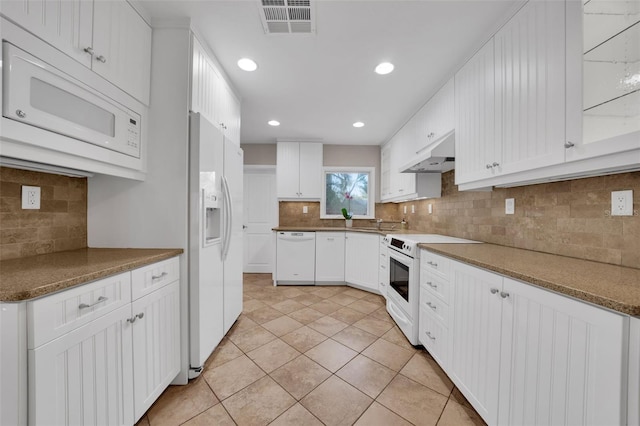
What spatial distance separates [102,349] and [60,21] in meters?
1.44

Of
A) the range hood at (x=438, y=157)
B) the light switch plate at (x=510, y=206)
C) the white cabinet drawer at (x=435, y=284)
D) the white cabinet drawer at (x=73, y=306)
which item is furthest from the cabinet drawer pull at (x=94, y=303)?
the light switch plate at (x=510, y=206)

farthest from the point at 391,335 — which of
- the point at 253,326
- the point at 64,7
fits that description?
the point at 64,7

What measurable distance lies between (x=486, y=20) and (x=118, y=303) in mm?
2632

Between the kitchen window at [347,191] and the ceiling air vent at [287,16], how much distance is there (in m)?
2.71

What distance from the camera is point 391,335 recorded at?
7.15 feet

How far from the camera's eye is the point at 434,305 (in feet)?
5.64

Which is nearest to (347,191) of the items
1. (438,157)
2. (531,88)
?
(438,157)

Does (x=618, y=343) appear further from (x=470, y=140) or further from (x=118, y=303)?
(x=118, y=303)

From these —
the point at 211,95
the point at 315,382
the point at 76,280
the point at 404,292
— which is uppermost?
the point at 211,95

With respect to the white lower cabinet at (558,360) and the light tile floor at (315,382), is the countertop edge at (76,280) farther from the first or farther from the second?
the white lower cabinet at (558,360)

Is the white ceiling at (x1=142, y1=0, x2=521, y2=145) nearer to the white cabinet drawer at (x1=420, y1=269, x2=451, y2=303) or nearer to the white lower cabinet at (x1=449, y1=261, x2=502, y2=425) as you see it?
the white lower cabinet at (x1=449, y1=261, x2=502, y2=425)

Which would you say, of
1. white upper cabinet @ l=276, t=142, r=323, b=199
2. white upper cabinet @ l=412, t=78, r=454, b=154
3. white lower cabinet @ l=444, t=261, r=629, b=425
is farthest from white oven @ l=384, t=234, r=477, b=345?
white upper cabinet @ l=276, t=142, r=323, b=199

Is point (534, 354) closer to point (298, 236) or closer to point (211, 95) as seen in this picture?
point (211, 95)

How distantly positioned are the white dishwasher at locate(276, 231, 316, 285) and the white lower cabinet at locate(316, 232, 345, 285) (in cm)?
9
